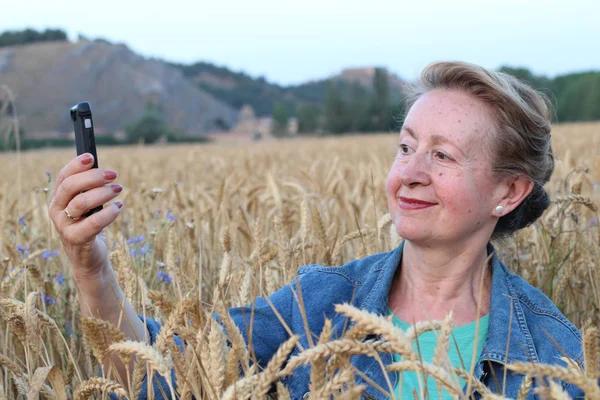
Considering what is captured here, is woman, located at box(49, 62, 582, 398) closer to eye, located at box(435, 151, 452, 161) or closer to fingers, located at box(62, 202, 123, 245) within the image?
eye, located at box(435, 151, 452, 161)

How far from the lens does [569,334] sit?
168 centimetres

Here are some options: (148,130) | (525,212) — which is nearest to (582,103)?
(148,130)

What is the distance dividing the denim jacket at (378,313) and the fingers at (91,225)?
395 millimetres

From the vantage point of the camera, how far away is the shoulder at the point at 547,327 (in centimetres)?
164

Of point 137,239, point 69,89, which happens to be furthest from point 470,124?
point 69,89

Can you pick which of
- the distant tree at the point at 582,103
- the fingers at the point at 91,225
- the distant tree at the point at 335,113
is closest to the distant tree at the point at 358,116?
the distant tree at the point at 335,113

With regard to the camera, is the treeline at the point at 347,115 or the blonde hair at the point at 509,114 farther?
the treeline at the point at 347,115

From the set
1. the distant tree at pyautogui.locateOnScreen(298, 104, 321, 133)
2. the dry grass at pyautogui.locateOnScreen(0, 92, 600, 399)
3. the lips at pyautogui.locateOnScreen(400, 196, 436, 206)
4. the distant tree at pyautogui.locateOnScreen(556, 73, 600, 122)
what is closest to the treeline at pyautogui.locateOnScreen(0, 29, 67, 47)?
the distant tree at pyautogui.locateOnScreen(298, 104, 321, 133)

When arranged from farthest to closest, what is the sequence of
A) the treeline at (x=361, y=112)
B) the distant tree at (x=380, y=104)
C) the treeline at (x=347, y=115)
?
Result: the treeline at (x=361, y=112) < the treeline at (x=347, y=115) < the distant tree at (x=380, y=104)

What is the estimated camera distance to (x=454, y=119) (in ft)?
5.83

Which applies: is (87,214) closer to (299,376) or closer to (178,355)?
(178,355)

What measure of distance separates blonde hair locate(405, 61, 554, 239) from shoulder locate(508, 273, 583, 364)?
0.32 meters

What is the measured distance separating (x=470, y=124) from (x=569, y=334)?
Answer: 1.87 feet

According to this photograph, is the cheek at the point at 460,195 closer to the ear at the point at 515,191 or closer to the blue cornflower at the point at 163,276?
the ear at the point at 515,191
